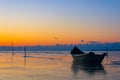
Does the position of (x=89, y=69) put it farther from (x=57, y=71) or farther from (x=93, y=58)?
(x=93, y=58)

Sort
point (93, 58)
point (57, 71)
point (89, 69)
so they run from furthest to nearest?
point (93, 58)
point (89, 69)
point (57, 71)

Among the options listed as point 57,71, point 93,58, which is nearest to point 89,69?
point 57,71

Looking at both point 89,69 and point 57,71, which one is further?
point 89,69

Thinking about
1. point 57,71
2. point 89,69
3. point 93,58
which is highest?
point 93,58

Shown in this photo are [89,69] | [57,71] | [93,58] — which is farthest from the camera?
[93,58]

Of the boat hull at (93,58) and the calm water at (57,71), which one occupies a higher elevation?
the boat hull at (93,58)

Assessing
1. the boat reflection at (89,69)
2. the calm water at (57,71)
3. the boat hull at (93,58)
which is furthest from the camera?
the boat hull at (93,58)

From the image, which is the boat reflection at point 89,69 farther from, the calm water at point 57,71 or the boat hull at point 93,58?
the boat hull at point 93,58

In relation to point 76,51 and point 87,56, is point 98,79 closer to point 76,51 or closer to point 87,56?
point 87,56

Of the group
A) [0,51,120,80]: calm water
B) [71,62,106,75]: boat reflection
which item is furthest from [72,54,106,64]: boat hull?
[71,62,106,75]: boat reflection

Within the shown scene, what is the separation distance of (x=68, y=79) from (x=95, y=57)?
912 inches

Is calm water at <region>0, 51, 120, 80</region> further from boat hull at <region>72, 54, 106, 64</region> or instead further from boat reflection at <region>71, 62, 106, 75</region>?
boat hull at <region>72, 54, 106, 64</region>

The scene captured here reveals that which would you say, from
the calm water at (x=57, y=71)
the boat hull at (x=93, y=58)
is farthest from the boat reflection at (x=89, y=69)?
the boat hull at (x=93, y=58)

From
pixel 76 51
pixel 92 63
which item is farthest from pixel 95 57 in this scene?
pixel 76 51
